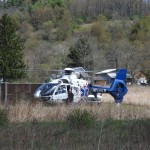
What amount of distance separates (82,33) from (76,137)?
11065 centimetres

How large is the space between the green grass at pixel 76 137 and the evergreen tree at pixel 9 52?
109 ft

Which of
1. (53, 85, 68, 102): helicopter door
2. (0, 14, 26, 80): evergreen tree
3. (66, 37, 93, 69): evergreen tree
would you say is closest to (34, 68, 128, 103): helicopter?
(53, 85, 68, 102): helicopter door

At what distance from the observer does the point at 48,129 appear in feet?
34.6

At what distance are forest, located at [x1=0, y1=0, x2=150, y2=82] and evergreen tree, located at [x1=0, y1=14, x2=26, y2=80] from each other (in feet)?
11.0

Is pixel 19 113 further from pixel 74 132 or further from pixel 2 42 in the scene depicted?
pixel 2 42

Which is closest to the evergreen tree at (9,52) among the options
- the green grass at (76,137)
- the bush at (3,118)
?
the bush at (3,118)

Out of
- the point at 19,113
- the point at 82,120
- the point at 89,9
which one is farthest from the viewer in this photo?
the point at 89,9

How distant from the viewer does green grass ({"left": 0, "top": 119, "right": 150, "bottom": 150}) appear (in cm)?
835

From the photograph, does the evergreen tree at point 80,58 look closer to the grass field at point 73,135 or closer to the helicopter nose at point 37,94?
the helicopter nose at point 37,94

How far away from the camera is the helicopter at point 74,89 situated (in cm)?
2739

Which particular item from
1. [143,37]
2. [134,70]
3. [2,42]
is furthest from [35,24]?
[2,42]

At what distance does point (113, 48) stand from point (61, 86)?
56357 mm

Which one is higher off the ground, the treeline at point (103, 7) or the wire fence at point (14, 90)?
the treeline at point (103, 7)

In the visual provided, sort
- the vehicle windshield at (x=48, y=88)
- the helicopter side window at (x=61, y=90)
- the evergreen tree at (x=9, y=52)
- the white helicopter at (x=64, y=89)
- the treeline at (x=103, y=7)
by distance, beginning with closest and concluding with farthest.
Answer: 1. the white helicopter at (x=64, y=89)
2. the vehicle windshield at (x=48, y=88)
3. the helicopter side window at (x=61, y=90)
4. the evergreen tree at (x=9, y=52)
5. the treeline at (x=103, y=7)
